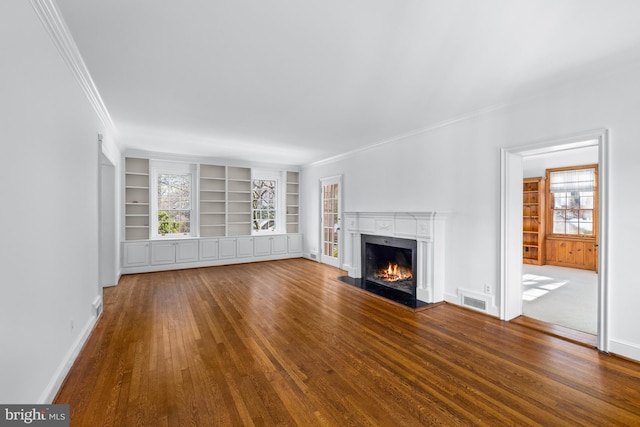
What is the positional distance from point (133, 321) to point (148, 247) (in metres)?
3.10

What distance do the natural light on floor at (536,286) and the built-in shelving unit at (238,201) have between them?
616 centimetres

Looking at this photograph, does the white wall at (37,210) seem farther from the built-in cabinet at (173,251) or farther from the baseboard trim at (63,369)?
the built-in cabinet at (173,251)

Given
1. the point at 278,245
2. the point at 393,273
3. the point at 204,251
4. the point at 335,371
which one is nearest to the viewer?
the point at 335,371

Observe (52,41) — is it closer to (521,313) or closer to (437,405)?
(437,405)

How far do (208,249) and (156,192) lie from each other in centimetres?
178

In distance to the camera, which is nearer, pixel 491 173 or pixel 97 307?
pixel 97 307

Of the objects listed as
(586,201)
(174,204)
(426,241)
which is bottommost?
(426,241)

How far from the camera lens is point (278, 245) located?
7785 mm

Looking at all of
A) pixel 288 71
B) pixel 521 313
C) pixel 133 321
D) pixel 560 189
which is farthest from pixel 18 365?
pixel 560 189

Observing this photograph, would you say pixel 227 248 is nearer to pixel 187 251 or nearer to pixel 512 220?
pixel 187 251

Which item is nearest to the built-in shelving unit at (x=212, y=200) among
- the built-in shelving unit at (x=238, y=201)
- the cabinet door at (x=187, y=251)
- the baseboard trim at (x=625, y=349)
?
the built-in shelving unit at (x=238, y=201)

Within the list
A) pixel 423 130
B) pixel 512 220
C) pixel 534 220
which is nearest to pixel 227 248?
pixel 423 130

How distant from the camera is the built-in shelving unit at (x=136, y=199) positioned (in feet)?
20.0

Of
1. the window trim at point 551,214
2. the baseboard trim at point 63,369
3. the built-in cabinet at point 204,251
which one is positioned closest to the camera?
the baseboard trim at point 63,369
